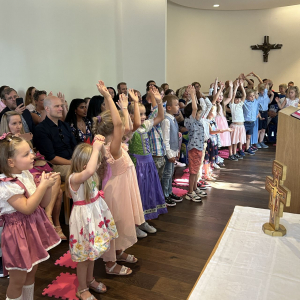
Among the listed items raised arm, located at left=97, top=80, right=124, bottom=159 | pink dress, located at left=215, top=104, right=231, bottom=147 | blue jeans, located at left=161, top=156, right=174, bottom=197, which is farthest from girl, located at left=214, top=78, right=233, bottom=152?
raised arm, located at left=97, top=80, right=124, bottom=159

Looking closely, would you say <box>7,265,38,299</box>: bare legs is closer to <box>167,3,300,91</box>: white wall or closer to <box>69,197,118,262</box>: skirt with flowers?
<box>69,197,118,262</box>: skirt with flowers

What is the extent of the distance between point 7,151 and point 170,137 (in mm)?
2247

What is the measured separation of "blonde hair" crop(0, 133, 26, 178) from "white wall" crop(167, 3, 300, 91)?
755 cm

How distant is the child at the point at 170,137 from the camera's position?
3645mm

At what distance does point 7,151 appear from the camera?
1783mm

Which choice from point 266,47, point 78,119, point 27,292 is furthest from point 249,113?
point 27,292

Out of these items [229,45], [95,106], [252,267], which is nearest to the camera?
[252,267]

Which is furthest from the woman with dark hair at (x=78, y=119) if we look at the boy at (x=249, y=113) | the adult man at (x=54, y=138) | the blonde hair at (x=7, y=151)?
the boy at (x=249, y=113)

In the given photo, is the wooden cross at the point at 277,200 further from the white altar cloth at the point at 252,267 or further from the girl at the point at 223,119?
the girl at the point at 223,119

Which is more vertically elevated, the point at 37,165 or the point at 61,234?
the point at 37,165

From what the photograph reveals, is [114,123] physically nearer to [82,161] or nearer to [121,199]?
[82,161]

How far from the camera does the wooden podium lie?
2182 mm

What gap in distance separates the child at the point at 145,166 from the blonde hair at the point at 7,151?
4.80ft

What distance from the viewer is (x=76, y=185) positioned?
81.1 inches
